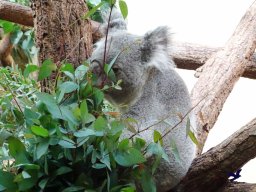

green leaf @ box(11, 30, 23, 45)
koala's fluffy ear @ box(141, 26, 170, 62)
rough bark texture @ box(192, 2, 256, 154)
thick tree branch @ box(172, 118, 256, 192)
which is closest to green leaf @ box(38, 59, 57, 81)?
koala's fluffy ear @ box(141, 26, 170, 62)

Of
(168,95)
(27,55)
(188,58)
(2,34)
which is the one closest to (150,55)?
(168,95)

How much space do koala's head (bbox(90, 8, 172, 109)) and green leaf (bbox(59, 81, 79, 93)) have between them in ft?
1.59

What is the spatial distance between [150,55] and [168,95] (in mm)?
264

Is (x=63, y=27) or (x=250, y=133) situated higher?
(x=63, y=27)

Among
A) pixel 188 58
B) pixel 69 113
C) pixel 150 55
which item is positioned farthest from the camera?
pixel 188 58

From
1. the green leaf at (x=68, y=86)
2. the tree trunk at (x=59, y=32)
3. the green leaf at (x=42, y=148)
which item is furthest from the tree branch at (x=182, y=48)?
the green leaf at (x=42, y=148)

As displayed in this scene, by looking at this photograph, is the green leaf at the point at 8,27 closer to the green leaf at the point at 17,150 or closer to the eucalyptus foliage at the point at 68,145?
the eucalyptus foliage at the point at 68,145

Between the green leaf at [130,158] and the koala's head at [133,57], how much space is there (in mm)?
680

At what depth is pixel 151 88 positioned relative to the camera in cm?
263

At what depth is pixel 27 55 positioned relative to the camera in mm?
5016

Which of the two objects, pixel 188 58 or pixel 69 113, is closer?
pixel 69 113

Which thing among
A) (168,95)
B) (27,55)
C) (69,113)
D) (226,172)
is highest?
(69,113)

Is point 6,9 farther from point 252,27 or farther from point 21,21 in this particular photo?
point 252,27

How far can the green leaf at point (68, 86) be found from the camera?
6.14 ft
